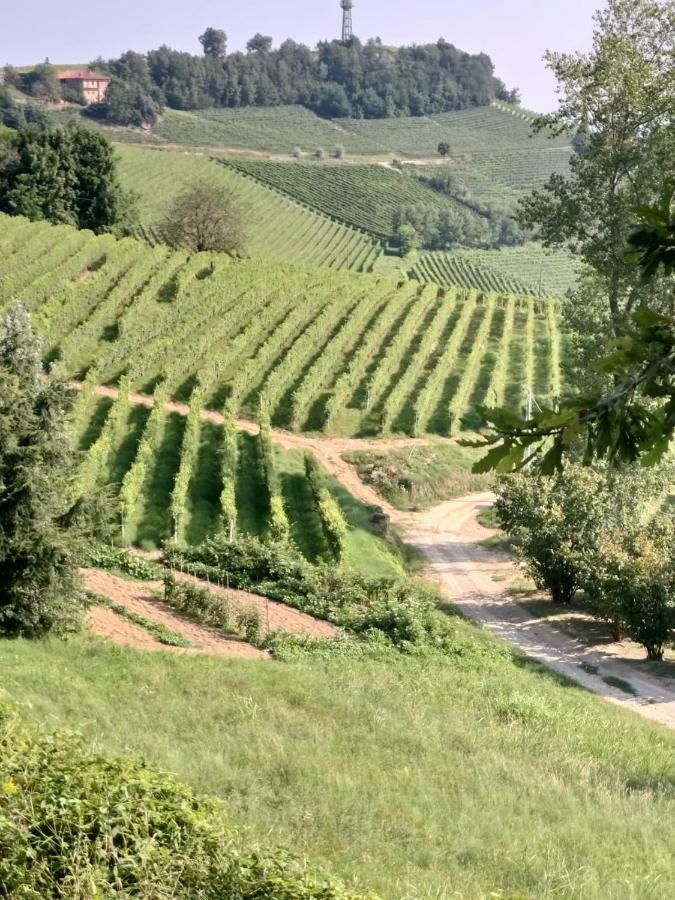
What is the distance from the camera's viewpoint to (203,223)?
62812mm

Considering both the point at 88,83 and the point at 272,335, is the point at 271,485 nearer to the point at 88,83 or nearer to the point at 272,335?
the point at 272,335

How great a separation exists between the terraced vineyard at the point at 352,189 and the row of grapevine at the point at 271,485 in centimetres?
7026

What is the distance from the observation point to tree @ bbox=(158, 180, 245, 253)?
62688 mm

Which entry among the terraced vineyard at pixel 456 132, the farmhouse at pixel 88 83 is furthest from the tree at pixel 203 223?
the farmhouse at pixel 88 83

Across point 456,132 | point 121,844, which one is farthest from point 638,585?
point 456,132

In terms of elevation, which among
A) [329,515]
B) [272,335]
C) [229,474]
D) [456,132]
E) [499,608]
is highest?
[456,132]

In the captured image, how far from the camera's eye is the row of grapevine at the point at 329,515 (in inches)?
1047

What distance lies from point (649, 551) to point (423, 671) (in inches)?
313

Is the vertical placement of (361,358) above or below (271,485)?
above

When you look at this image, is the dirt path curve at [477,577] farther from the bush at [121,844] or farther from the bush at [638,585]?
the bush at [121,844]

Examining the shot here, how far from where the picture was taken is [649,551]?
819 inches

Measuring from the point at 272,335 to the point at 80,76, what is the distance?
455ft

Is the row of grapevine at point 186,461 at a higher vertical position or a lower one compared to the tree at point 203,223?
lower

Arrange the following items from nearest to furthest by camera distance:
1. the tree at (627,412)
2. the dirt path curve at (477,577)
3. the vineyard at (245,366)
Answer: the tree at (627,412), the dirt path curve at (477,577), the vineyard at (245,366)
